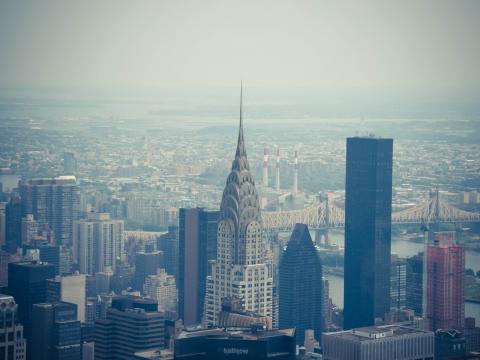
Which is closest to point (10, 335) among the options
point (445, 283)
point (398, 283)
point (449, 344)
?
point (449, 344)

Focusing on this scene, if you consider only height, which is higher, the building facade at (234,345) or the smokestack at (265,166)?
the smokestack at (265,166)

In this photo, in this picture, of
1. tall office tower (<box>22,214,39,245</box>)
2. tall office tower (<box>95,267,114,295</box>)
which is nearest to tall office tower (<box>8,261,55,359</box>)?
tall office tower (<box>95,267,114,295</box>)

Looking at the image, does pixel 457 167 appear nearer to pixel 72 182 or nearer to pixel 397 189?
pixel 397 189

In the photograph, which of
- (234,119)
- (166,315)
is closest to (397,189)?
(234,119)

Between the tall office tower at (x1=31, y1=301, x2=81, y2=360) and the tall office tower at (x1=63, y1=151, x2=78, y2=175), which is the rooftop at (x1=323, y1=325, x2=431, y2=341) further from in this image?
the tall office tower at (x1=63, y1=151, x2=78, y2=175)

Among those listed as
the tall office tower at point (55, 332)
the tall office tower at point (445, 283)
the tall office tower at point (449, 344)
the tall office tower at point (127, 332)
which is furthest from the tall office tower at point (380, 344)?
the tall office tower at point (55, 332)

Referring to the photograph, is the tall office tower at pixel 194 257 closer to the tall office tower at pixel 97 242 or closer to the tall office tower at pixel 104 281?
the tall office tower at pixel 104 281

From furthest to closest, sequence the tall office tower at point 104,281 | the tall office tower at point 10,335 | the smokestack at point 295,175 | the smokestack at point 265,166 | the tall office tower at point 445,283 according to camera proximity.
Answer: the smokestack at point 295,175 < the smokestack at point 265,166 < the tall office tower at point 104,281 < the tall office tower at point 445,283 < the tall office tower at point 10,335
